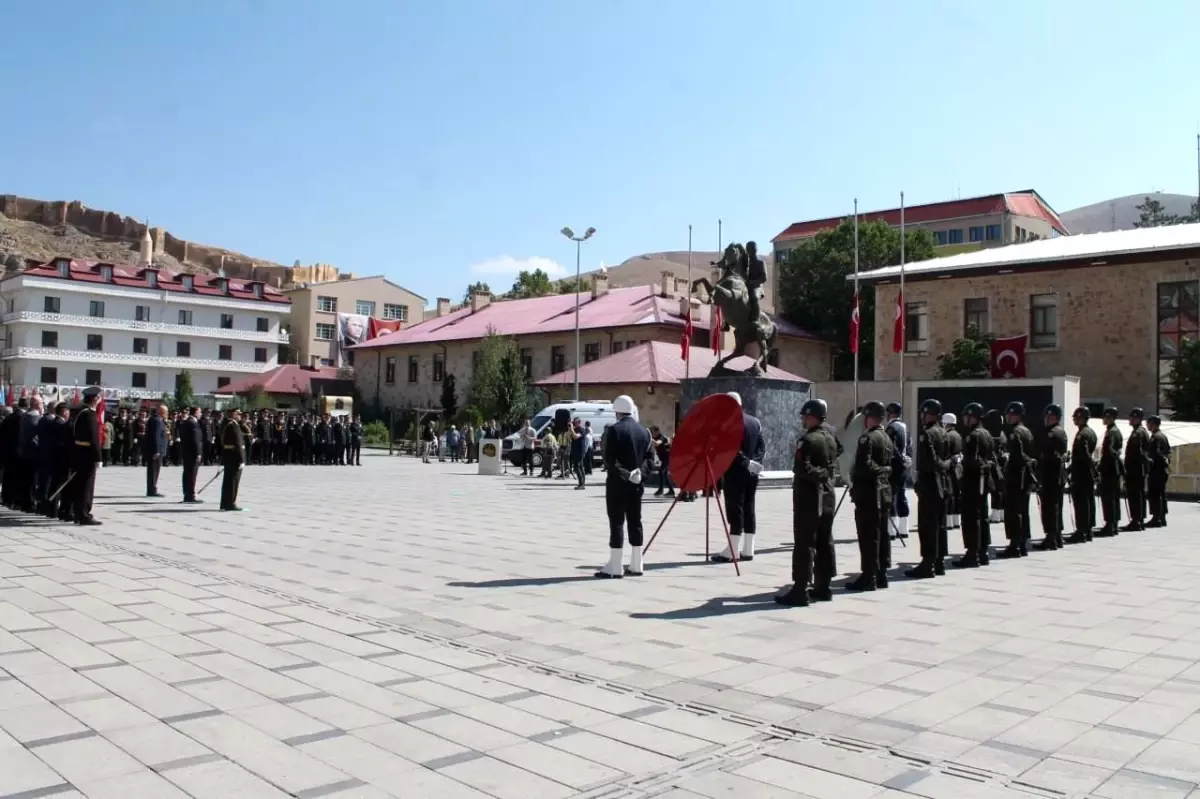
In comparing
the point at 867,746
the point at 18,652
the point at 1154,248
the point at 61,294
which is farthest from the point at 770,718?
the point at 61,294

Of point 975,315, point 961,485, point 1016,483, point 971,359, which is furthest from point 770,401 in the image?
point 975,315

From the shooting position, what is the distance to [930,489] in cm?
1103

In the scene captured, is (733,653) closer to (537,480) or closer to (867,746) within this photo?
(867,746)

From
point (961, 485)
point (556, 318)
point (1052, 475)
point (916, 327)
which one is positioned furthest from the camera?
point (556, 318)

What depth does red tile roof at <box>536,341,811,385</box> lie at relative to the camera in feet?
151

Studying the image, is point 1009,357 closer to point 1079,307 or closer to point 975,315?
point 975,315

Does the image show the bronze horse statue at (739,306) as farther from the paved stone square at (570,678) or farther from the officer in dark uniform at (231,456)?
the paved stone square at (570,678)

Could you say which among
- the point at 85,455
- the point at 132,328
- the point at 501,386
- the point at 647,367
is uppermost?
the point at 132,328

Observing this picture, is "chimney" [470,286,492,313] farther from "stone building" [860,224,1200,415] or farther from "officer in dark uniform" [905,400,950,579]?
"officer in dark uniform" [905,400,950,579]

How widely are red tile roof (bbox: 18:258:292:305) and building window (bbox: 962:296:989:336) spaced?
5863 cm

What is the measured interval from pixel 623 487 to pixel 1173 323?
31453mm

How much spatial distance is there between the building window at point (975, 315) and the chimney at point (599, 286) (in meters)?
26.7

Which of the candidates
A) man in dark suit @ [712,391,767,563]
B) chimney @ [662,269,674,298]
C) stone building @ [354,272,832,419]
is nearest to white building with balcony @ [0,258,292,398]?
stone building @ [354,272,832,419]

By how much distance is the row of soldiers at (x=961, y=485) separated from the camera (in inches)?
369
